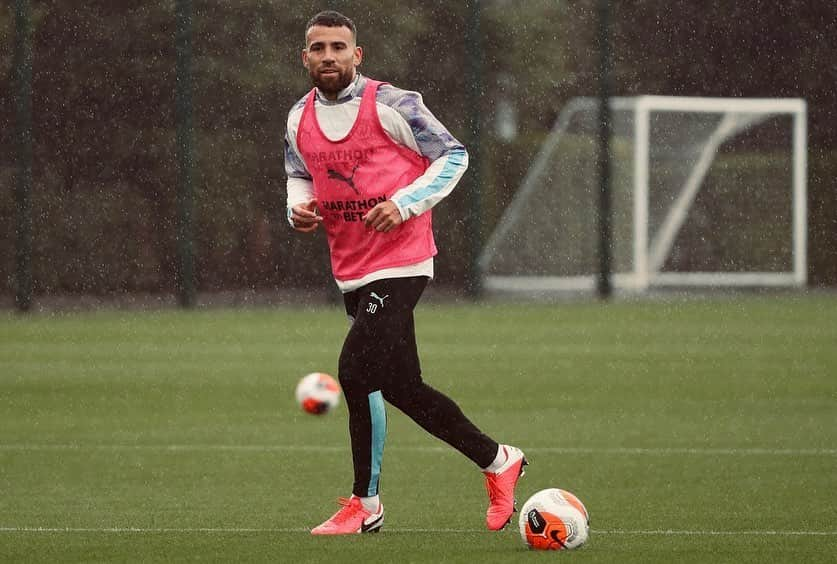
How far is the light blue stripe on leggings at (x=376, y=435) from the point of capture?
22.6 feet

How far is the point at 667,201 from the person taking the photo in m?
25.5

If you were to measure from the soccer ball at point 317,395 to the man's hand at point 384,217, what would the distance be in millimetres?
5322

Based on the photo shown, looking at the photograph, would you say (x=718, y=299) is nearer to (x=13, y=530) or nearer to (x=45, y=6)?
(x=45, y=6)

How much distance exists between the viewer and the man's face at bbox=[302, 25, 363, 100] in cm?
678

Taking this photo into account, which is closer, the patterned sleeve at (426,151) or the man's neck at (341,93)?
the patterned sleeve at (426,151)

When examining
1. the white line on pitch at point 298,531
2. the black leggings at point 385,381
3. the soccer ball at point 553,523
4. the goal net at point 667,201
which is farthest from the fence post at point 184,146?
the soccer ball at point 553,523

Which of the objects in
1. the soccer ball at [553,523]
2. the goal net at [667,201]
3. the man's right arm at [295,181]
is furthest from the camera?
the goal net at [667,201]

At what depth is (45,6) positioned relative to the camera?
21750 mm

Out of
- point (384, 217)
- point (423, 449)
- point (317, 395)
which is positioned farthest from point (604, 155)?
point (384, 217)

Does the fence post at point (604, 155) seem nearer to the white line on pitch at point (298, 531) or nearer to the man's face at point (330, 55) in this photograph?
the white line on pitch at point (298, 531)

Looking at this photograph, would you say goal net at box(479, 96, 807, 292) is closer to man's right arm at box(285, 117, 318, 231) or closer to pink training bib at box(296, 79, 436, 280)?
man's right arm at box(285, 117, 318, 231)

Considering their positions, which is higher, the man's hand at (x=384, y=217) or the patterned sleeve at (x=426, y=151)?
the patterned sleeve at (x=426, y=151)

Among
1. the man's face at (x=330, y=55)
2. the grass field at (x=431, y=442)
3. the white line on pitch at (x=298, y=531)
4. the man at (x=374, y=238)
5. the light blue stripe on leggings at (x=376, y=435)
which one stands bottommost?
the grass field at (x=431, y=442)

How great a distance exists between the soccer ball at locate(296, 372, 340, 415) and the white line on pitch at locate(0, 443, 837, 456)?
1.66m
